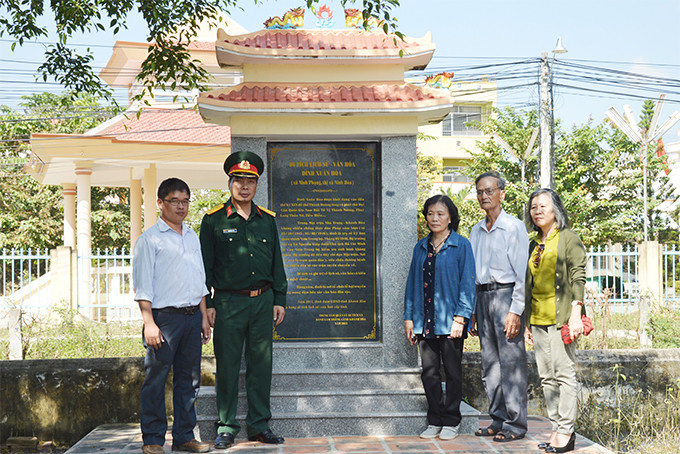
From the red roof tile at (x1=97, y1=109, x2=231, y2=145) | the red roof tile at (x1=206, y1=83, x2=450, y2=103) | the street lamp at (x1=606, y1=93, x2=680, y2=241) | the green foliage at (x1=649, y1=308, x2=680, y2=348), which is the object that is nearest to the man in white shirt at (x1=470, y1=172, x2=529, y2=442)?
the red roof tile at (x1=206, y1=83, x2=450, y2=103)

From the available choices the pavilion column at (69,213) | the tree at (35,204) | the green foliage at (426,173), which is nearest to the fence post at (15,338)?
the pavilion column at (69,213)

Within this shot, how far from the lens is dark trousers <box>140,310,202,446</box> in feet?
17.0

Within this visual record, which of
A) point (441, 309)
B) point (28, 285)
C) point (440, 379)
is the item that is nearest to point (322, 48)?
point (441, 309)

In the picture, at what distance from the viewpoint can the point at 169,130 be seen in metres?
17.2

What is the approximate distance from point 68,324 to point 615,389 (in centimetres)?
691

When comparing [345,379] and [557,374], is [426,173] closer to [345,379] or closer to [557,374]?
[345,379]

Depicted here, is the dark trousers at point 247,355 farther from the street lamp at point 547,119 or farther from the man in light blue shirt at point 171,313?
the street lamp at point 547,119

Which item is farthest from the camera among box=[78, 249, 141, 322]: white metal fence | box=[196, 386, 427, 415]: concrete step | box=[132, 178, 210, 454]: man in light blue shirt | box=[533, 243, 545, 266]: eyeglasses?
box=[78, 249, 141, 322]: white metal fence

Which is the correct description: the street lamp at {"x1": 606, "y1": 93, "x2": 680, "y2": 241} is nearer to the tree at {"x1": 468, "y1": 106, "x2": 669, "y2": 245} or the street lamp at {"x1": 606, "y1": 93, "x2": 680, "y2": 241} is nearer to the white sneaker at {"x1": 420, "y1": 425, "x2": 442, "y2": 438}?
the tree at {"x1": 468, "y1": 106, "x2": 669, "y2": 245}

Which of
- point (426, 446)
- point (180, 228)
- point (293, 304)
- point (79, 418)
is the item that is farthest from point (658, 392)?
point (79, 418)

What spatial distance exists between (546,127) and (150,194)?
10282 millimetres

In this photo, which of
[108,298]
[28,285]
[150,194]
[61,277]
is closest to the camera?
[61,277]

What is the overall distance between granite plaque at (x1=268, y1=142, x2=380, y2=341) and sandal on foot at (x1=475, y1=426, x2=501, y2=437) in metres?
1.28

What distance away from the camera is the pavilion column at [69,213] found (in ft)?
60.7
